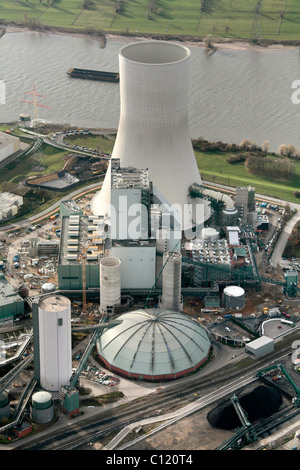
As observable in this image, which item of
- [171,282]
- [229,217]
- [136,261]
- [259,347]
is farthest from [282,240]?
[259,347]

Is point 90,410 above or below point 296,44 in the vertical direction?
below

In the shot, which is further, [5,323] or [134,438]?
[5,323]

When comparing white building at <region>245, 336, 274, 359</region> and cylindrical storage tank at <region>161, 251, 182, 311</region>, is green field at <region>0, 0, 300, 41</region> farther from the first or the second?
white building at <region>245, 336, 274, 359</region>

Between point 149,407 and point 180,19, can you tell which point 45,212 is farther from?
point 180,19

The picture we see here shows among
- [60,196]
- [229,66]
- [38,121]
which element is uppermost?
[229,66]

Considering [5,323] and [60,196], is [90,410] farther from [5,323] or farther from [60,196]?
[60,196]

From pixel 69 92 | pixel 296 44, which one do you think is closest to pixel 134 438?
pixel 69 92
